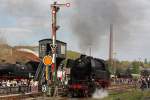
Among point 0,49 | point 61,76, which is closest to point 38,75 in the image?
point 61,76

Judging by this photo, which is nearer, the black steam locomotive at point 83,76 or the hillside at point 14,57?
the black steam locomotive at point 83,76

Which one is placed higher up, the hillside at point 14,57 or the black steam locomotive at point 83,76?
the hillside at point 14,57

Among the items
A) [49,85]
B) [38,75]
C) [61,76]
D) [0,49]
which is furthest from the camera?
[0,49]

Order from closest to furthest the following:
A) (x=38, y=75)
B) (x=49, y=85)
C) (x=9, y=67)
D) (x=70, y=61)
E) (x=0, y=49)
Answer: (x=49, y=85) < (x=70, y=61) < (x=38, y=75) < (x=9, y=67) < (x=0, y=49)

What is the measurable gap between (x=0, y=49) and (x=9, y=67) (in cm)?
7141

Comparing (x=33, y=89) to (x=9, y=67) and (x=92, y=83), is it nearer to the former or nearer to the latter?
(x=92, y=83)

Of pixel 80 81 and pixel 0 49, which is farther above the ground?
pixel 0 49

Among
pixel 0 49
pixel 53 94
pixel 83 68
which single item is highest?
pixel 0 49

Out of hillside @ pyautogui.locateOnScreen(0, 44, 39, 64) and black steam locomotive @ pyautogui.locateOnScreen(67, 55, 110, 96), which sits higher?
hillside @ pyautogui.locateOnScreen(0, 44, 39, 64)

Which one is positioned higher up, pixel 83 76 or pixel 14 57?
pixel 14 57

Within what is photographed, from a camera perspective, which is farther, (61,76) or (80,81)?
(61,76)

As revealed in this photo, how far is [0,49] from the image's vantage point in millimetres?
119688

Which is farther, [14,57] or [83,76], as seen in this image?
[14,57]

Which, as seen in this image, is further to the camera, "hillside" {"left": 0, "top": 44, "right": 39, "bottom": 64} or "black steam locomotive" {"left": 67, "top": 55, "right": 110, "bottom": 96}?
"hillside" {"left": 0, "top": 44, "right": 39, "bottom": 64}
